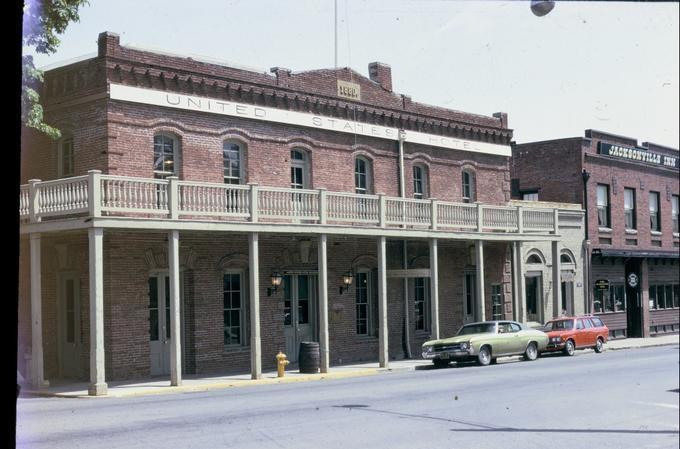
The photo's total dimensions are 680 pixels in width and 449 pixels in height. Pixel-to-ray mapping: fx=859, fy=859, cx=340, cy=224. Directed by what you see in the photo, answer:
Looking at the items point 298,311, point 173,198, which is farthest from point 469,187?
point 173,198

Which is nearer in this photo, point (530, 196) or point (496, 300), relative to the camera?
point (496, 300)

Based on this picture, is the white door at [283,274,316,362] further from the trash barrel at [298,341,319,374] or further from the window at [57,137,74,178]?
the window at [57,137,74,178]

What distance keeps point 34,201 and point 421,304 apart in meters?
14.4

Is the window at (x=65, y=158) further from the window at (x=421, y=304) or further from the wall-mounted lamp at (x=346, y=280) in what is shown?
the window at (x=421, y=304)

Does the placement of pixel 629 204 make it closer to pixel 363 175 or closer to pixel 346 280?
pixel 346 280

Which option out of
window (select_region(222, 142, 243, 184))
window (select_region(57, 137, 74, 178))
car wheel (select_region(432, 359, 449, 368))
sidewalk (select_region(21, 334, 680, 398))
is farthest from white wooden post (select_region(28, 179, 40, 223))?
car wheel (select_region(432, 359, 449, 368))

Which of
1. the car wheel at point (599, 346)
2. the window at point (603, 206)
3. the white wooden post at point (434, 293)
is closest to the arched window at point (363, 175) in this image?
the white wooden post at point (434, 293)

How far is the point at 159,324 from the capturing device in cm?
2200

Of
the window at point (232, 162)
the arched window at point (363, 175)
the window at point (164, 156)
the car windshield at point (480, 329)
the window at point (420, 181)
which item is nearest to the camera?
the window at point (164, 156)

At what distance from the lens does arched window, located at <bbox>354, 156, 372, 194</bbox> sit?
27.6 meters

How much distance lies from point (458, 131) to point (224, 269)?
1068cm

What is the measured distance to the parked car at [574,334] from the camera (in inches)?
1053

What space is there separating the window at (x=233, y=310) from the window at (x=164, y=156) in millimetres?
3414

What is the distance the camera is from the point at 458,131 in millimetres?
29828
